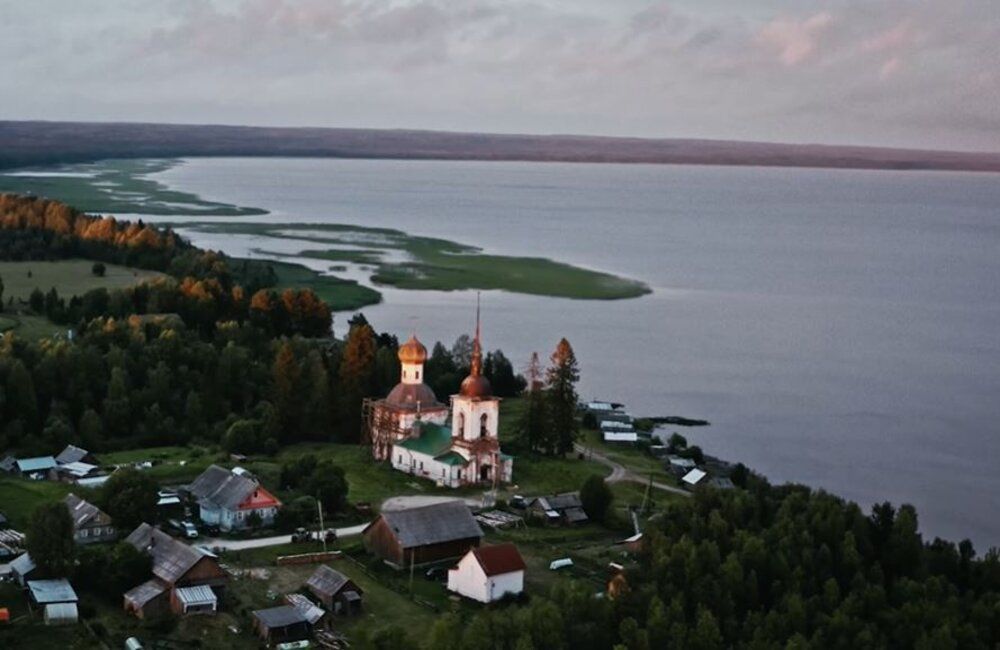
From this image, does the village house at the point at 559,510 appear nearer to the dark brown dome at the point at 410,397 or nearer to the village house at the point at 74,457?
the dark brown dome at the point at 410,397

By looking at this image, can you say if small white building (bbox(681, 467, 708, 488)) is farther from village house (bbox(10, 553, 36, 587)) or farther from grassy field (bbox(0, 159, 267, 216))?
grassy field (bbox(0, 159, 267, 216))

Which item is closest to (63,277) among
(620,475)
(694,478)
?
(620,475)

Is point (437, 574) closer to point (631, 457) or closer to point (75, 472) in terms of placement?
point (75, 472)

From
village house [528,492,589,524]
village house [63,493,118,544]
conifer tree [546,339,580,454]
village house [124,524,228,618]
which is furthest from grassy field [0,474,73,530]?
conifer tree [546,339,580,454]

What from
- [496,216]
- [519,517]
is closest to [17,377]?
[519,517]

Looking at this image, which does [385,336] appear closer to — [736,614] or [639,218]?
[736,614]

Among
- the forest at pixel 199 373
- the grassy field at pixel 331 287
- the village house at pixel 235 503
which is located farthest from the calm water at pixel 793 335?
the village house at pixel 235 503

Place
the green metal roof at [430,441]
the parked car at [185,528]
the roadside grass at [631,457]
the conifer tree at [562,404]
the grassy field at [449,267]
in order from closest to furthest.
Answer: the parked car at [185,528]
the green metal roof at [430,441]
the roadside grass at [631,457]
the conifer tree at [562,404]
the grassy field at [449,267]
